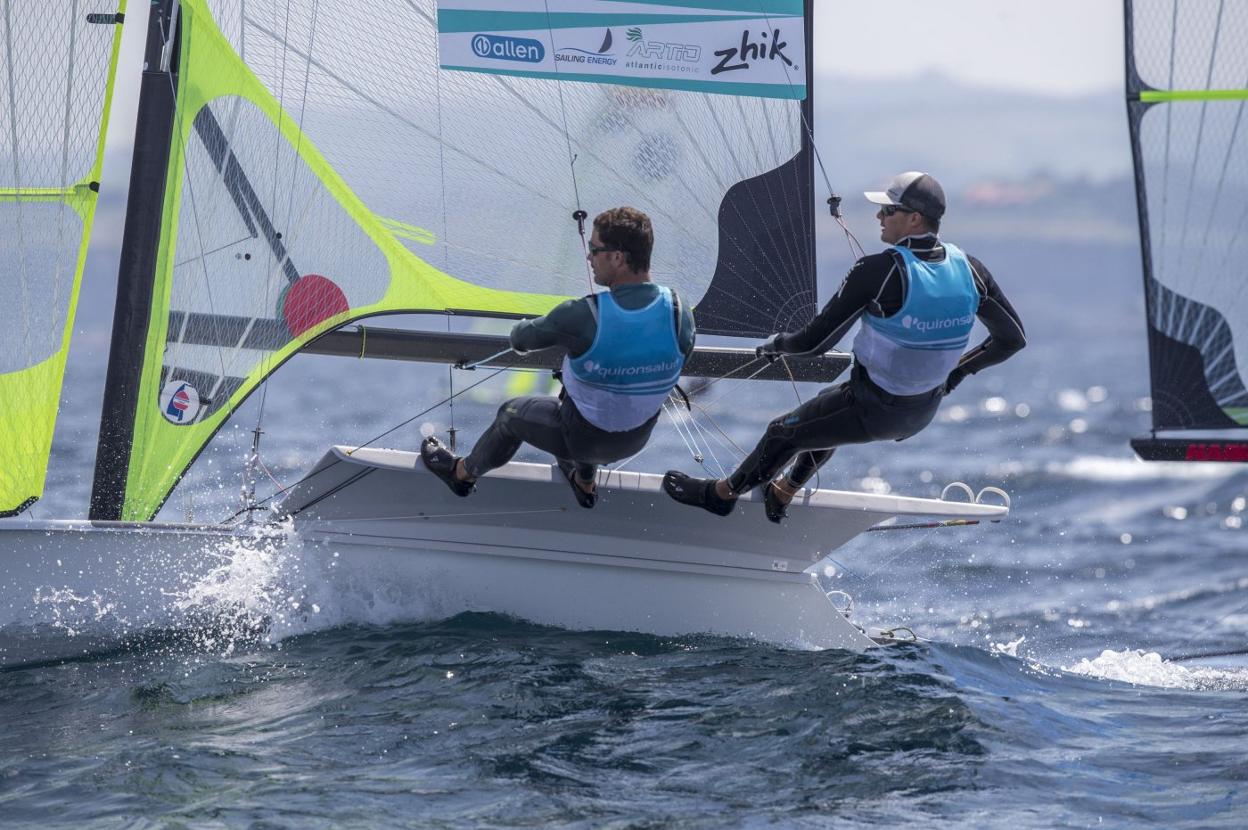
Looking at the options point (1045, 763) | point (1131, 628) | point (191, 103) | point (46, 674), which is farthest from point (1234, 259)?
point (46, 674)

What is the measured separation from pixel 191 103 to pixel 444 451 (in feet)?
5.47

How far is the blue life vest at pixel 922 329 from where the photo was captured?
5.09 m

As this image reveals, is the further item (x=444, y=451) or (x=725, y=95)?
(x=725, y=95)

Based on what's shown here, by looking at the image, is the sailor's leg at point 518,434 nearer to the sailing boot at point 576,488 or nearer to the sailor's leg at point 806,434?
the sailing boot at point 576,488

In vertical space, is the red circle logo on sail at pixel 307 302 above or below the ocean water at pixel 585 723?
above

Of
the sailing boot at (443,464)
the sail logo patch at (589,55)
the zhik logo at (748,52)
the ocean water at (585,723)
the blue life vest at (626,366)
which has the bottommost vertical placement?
the ocean water at (585,723)

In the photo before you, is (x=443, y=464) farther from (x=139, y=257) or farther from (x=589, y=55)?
(x=589, y=55)

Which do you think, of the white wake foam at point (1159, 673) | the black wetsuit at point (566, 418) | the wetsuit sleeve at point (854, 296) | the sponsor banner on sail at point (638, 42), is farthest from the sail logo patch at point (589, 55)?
the white wake foam at point (1159, 673)

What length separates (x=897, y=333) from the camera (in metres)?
5.13

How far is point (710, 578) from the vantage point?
6148 millimetres

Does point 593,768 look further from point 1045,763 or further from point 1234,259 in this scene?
point 1234,259

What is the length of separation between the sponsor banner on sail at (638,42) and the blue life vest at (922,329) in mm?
1459

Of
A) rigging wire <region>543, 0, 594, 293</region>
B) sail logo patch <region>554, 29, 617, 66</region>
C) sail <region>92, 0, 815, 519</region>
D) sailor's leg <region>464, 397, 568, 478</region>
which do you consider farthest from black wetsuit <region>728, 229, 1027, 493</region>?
sail logo patch <region>554, 29, 617, 66</region>

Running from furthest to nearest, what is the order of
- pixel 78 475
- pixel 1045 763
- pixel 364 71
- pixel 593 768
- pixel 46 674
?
pixel 78 475, pixel 364 71, pixel 46 674, pixel 1045 763, pixel 593 768
